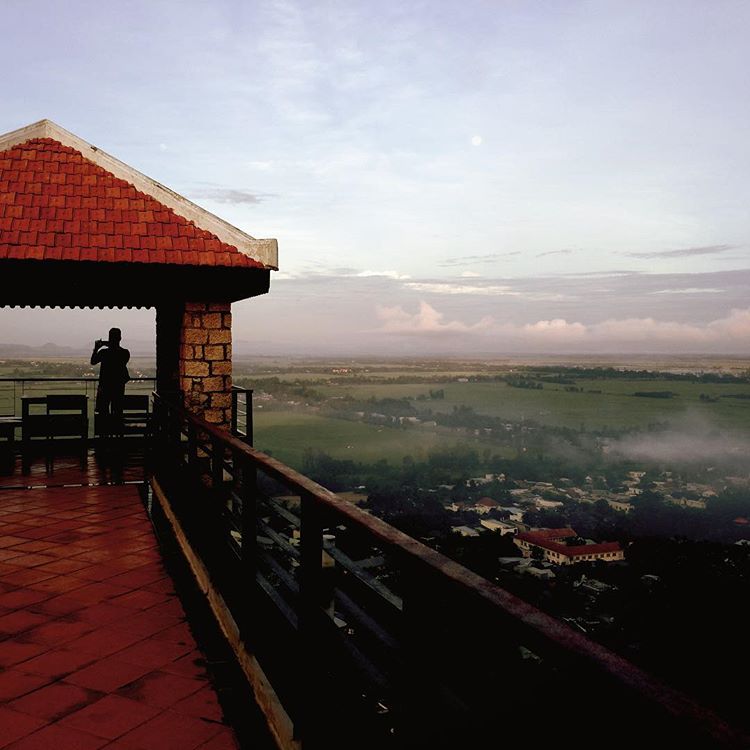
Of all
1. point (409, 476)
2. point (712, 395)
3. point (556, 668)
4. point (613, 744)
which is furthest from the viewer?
point (712, 395)

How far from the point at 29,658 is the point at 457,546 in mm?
30194

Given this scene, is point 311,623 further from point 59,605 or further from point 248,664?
point 59,605

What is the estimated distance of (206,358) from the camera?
7.24 m

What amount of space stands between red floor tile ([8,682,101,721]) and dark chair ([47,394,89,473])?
596 centimetres

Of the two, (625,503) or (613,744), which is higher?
(613,744)

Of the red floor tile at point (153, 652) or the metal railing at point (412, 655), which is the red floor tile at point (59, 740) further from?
the metal railing at point (412, 655)

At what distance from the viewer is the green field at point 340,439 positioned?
115 metres

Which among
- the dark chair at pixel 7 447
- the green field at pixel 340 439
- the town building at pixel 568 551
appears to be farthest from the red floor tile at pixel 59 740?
the green field at pixel 340 439

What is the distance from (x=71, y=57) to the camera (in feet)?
34.4

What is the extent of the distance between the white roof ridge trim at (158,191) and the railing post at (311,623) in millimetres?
5512

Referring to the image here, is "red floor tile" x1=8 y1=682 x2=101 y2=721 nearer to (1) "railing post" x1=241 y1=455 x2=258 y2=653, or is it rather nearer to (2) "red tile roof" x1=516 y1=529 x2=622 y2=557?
(1) "railing post" x1=241 y1=455 x2=258 y2=653

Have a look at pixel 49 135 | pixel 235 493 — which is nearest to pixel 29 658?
pixel 235 493

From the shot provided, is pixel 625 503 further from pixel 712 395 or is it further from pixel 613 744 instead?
pixel 712 395

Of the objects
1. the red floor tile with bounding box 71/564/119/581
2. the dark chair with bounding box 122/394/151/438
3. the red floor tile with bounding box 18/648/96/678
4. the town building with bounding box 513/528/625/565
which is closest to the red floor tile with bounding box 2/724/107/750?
the red floor tile with bounding box 18/648/96/678
